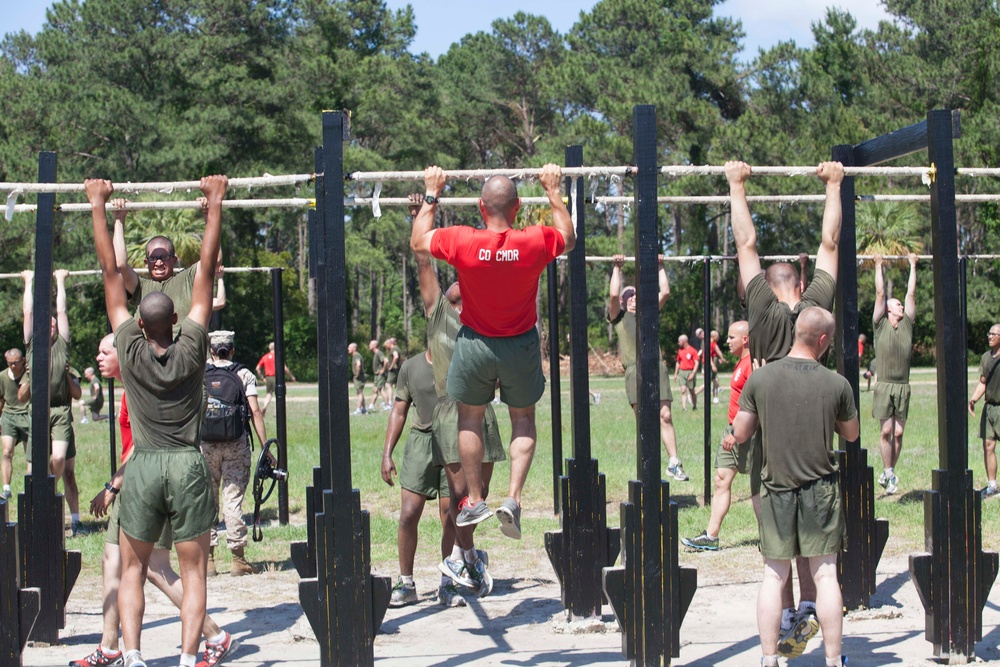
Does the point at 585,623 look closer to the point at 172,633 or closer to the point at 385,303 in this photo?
the point at 172,633

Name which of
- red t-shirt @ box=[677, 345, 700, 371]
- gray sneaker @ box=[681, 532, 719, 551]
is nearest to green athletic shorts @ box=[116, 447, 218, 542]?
gray sneaker @ box=[681, 532, 719, 551]

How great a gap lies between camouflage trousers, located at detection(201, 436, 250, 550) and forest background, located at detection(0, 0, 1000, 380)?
24.3m

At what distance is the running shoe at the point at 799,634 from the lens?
213 inches

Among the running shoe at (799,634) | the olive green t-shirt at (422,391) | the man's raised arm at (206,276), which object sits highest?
the man's raised arm at (206,276)

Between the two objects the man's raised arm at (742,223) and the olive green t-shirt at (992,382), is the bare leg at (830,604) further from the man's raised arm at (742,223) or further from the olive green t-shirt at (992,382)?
the olive green t-shirt at (992,382)

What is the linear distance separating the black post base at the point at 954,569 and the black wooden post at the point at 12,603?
4.57 meters

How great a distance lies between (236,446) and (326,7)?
42.6m

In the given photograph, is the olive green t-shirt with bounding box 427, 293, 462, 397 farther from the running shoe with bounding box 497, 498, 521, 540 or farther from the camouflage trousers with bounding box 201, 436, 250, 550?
the camouflage trousers with bounding box 201, 436, 250, 550

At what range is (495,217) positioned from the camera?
220 inches

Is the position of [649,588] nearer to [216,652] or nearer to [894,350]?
[216,652]

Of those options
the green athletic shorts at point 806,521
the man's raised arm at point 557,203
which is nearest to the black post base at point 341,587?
the man's raised arm at point 557,203

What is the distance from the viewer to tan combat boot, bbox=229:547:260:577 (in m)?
8.49

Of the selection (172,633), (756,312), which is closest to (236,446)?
(172,633)

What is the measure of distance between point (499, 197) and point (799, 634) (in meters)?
2.60
